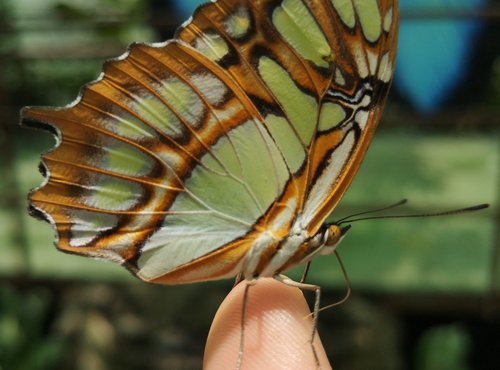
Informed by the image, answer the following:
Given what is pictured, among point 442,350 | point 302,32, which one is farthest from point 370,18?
point 442,350

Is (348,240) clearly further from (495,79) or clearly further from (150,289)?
(495,79)

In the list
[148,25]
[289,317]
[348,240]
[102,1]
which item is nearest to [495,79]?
[348,240]

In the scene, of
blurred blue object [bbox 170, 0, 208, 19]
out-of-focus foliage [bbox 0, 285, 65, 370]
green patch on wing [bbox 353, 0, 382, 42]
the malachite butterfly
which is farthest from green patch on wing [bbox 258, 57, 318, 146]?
blurred blue object [bbox 170, 0, 208, 19]

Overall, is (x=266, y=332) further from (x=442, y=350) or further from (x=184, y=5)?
(x=184, y=5)

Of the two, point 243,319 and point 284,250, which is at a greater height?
point 284,250

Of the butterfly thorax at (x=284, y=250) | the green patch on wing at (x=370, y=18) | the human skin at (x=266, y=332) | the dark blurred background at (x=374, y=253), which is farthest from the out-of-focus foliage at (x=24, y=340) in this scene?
the green patch on wing at (x=370, y=18)

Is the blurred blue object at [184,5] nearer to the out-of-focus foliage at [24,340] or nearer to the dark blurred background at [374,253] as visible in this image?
the dark blurred background at [374,253]
